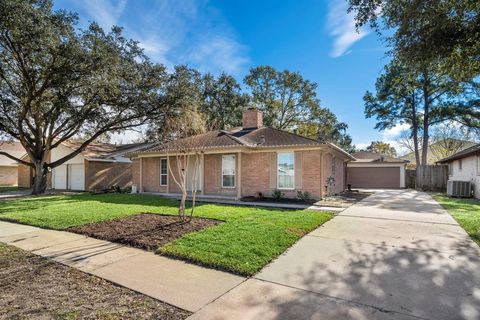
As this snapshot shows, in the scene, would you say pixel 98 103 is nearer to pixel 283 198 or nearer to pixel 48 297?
pixel 283 198

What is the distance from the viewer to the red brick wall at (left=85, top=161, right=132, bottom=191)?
21.1 m

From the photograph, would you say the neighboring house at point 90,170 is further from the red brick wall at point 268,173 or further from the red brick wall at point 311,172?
the red brick wall at point 311,172

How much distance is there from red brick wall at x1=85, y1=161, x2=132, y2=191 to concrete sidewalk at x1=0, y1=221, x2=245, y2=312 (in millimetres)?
15128

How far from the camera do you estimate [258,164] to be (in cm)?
1438

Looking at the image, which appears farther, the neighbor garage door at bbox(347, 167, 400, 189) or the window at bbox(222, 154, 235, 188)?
the neighbor garage door at bbox(347, 167, 400, 189)

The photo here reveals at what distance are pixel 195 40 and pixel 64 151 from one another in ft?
50.9

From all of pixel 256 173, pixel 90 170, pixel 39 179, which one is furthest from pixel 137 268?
pixel 90 170

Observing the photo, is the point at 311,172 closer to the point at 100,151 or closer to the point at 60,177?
the point at 100,151

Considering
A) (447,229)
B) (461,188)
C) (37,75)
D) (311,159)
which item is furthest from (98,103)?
(461,188)

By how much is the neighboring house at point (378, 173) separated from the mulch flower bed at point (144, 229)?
69.9ft

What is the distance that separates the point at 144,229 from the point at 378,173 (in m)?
24.3

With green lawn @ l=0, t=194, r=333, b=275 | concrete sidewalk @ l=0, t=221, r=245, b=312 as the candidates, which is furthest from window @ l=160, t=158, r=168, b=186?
concrete sidewalk @ l=0, t=221, r=245, b=312

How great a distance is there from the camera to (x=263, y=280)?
4.27 meters

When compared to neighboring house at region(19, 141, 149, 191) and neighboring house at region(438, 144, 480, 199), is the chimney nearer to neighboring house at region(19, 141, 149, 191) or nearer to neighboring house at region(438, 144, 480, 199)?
neighboring house at region(19, 141, 149, 191)
